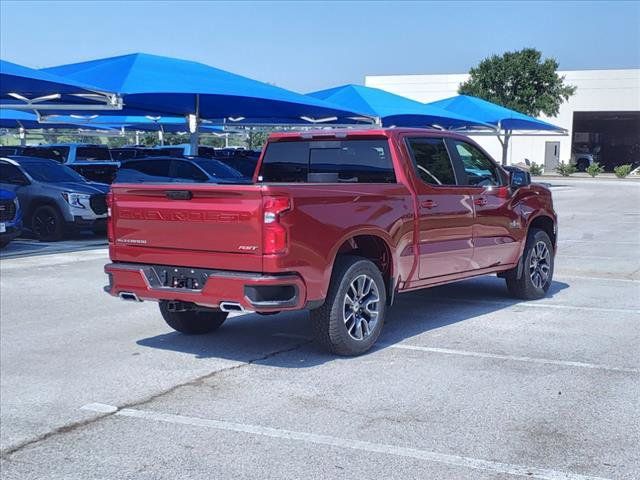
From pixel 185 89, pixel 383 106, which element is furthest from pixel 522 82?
pixel 185 89

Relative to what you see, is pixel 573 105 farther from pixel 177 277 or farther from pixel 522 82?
pixel 177 277

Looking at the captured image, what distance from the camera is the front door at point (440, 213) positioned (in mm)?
7375

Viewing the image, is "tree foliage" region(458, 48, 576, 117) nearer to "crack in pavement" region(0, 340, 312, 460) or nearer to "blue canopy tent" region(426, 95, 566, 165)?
"blue canopy tent" region(426, 95, 566, 165)

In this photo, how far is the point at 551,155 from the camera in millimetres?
60344

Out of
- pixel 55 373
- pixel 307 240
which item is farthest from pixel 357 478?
pixel 55 373

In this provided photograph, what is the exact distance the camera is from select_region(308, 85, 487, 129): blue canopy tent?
25.2 metres

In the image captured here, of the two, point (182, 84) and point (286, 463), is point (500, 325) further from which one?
point (182, 84)

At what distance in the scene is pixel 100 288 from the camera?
1045 centimetres

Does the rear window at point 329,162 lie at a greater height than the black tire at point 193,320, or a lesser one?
greater

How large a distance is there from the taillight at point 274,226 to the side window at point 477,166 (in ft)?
9.62

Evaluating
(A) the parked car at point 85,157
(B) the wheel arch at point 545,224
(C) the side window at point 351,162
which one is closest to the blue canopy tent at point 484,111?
(A) the parked car at point 85,157

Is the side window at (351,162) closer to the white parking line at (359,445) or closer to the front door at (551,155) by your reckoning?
the white parking line at (359,445)

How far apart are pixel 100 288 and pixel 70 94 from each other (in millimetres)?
7681

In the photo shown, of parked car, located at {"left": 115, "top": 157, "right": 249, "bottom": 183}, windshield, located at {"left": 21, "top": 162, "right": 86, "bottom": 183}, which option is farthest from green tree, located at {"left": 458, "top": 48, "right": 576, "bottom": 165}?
windshield, located at {"left": 21, "top": 162, "right": 86, "bottom": 183}
